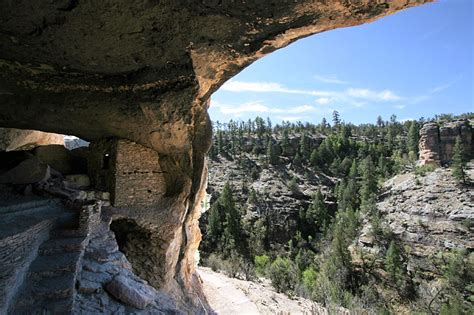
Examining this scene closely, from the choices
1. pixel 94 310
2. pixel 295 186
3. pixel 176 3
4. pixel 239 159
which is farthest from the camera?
pixel 239 159

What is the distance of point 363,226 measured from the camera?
4162 cm

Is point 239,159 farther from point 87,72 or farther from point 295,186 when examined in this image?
point 87,72

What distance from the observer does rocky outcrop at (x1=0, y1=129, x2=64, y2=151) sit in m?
9.91

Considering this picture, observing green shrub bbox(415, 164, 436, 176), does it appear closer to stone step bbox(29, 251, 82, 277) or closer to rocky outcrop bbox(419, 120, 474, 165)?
rocky outcrop bbox(419, 120, 474, 165)

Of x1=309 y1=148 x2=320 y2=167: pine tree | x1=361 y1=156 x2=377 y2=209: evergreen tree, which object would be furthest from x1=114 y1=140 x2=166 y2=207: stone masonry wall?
x1=309 y1=148 x2=320 y2=167: pine tree

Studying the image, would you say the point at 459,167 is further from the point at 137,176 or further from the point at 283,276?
the point at 137,176

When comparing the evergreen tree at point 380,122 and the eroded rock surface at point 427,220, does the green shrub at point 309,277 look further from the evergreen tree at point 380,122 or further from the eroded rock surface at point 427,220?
the evergreen tree at point 380,122

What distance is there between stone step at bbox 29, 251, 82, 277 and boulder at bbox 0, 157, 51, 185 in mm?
3729

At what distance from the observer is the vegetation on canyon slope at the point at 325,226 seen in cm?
2941

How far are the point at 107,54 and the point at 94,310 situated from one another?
429 centimetres

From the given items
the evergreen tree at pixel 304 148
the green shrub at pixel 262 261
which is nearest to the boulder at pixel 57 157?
the green shrub at pixel 262 261

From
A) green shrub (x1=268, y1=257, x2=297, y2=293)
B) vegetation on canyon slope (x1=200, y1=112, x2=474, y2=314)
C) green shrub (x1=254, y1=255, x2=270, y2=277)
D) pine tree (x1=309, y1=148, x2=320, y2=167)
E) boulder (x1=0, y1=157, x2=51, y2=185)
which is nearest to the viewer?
boulder (x1=0, y1=157, x2=51, y2=185)

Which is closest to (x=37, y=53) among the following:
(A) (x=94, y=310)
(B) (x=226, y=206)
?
(A) (x=94, y=310)

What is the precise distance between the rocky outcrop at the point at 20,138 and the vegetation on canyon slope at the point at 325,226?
58.8ft
